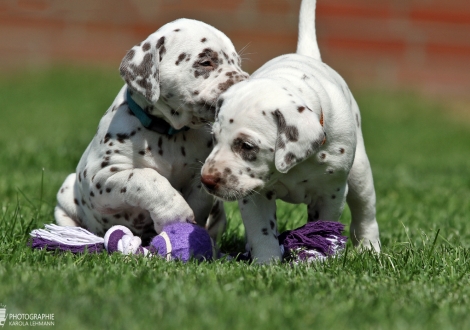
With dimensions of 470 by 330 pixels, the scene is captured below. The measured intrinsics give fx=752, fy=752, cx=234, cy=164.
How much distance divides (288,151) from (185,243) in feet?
3.05

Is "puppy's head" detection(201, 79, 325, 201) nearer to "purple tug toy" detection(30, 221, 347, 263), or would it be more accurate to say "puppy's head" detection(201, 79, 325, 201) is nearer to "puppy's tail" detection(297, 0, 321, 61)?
"purple tug toy" detection(30, 221, 347, 263)

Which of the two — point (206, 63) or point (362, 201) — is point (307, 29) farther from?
point (362, 201)

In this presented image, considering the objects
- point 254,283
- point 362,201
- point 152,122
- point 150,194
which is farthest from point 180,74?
point 254,283

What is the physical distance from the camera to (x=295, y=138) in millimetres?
4129

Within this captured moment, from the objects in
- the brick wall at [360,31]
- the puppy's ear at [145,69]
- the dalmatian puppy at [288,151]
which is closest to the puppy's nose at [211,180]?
the dalmatian puppy at [288,151]

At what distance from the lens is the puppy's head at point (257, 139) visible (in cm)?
414

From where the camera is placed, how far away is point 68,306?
3.14 metres

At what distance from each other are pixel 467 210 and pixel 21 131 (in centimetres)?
844

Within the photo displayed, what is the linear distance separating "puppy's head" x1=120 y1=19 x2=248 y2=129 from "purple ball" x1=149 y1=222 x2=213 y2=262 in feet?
2.26

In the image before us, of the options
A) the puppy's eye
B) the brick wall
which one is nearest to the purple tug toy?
the puppy's eye

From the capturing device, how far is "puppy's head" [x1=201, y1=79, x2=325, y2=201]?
4.14 m

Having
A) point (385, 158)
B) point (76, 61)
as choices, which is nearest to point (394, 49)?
point (385, 158)

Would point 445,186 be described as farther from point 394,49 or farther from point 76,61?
point 76,61

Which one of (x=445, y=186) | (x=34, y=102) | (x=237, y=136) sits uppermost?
(x=237, y=136)
